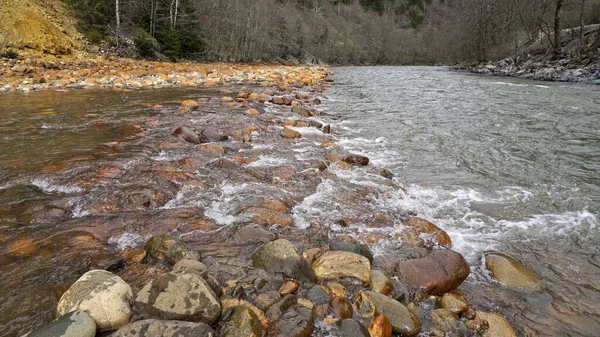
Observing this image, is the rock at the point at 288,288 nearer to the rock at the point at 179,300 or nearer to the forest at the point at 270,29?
the rock at the point at 179,300

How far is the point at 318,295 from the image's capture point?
2.80 m

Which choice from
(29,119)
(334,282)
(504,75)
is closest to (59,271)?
(334,282)

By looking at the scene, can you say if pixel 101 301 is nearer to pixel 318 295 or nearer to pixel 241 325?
pixel 241 325

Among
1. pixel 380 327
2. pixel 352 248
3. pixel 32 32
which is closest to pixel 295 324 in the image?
pixel 380 327

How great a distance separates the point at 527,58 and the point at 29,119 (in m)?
36.2

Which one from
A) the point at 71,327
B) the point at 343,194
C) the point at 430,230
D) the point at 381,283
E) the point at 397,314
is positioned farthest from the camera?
the point at 343,194

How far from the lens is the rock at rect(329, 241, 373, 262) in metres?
3.39

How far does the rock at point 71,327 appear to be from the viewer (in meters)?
2.03

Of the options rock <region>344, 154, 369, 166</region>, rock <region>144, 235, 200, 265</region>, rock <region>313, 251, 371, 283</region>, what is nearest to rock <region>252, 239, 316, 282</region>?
rock <region>313, 251, 371, 283</region>

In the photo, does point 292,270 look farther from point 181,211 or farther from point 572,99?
point 572,99

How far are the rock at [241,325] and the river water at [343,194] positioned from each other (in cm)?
95

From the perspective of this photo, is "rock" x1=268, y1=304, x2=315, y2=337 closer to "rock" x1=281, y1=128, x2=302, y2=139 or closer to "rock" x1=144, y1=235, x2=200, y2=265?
Result: "rock" x1=144, y1=235, x2=200, y2=265

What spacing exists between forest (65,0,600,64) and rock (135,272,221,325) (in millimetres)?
25103

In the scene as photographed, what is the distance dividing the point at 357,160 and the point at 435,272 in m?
3.29
